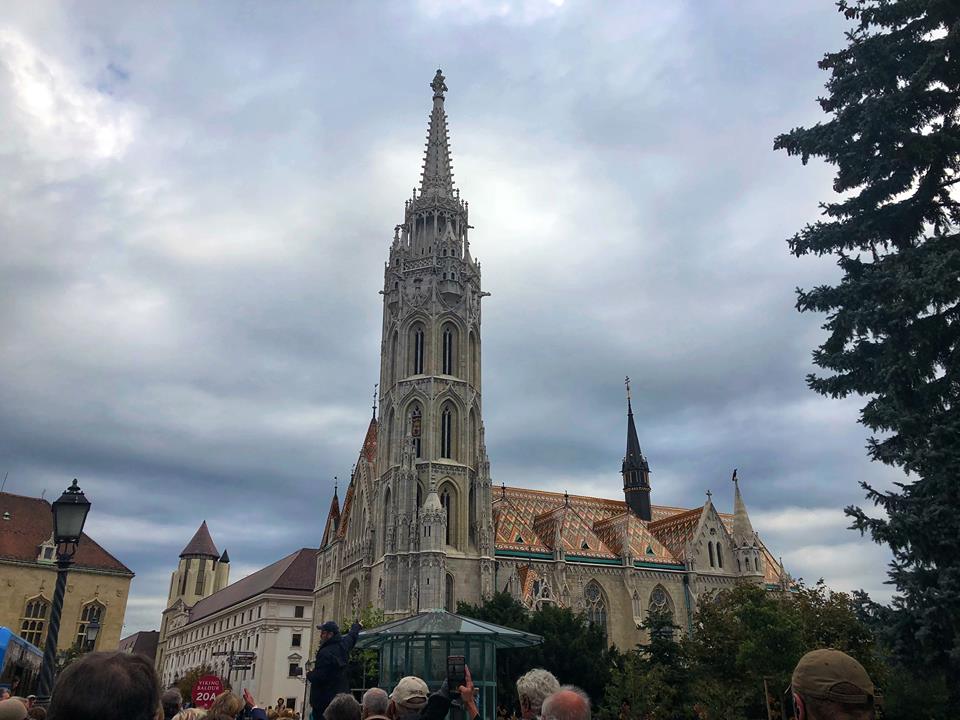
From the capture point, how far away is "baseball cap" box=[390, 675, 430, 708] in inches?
223

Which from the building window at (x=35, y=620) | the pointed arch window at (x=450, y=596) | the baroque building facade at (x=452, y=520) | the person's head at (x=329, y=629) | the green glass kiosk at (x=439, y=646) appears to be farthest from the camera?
the building window at (x=35, y=620)

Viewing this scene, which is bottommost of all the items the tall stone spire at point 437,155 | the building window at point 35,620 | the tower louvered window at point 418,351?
the building window at point 35,620

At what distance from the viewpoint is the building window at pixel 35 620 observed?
157 feet

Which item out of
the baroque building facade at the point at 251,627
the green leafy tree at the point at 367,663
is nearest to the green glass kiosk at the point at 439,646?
the green leafy tree at the point at 367,663

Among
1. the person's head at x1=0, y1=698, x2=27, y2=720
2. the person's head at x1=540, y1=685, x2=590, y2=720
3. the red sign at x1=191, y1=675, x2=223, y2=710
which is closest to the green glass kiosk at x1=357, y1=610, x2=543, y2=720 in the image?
the red sign at x1=191, y1=675, x2=223, y2=710

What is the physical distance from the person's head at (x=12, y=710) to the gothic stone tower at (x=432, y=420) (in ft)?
131

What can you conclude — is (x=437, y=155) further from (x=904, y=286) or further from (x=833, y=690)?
(x=833, y=690)

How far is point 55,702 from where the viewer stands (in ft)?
8.58

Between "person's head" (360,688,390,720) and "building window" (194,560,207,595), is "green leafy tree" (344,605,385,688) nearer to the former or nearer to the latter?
"person's head" (360,688,390,720)

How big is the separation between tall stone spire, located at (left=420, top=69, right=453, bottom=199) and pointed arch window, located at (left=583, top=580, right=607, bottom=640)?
30886mm

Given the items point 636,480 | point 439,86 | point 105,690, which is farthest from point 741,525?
point 105,690

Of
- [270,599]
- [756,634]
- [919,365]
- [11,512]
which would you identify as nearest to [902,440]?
[919,365]

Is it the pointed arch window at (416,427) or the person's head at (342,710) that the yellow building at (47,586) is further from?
the person's head at (342,710)

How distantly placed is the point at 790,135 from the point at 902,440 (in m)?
7.10
